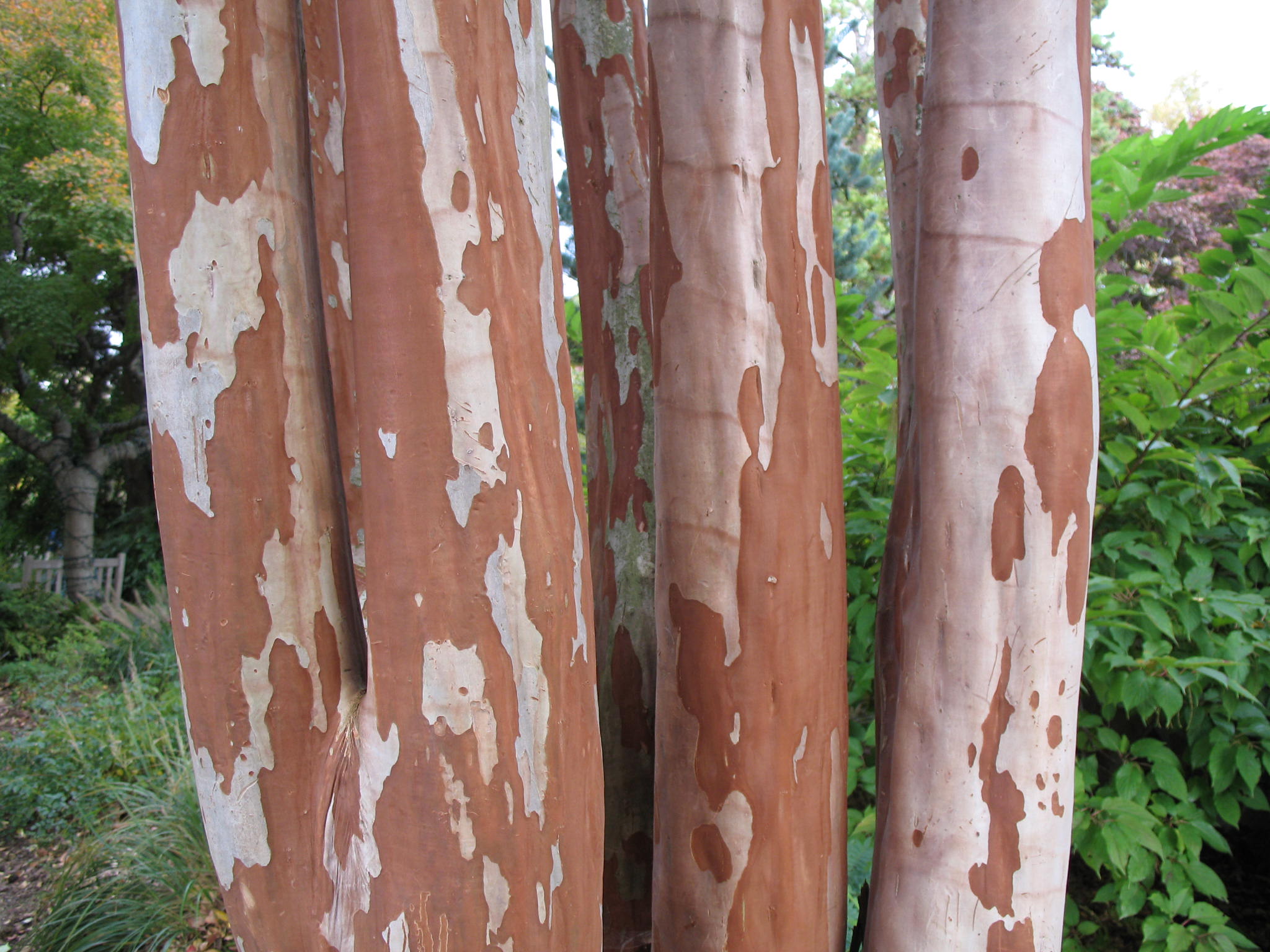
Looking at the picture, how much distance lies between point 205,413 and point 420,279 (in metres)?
0.34

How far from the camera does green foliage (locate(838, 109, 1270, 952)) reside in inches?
79.5

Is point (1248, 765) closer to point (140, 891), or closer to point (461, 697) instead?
point (461, 697)

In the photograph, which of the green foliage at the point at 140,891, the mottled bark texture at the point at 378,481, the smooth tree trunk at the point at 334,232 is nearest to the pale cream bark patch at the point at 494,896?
the mottled bark texture at the point at 378,481

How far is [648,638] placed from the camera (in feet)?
6.11

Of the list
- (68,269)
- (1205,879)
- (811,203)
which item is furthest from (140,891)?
(68,269)

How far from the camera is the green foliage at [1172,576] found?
79.5 inches

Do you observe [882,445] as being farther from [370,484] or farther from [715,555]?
[370,484]

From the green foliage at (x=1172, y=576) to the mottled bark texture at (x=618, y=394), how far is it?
2.15ft

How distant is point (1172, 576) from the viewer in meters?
2.13

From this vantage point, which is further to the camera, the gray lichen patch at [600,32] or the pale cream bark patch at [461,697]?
the gray lichen patch at [600,32]

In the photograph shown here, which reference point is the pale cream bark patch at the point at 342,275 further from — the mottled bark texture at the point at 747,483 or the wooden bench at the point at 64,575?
the wooden bench at the point at 64,575

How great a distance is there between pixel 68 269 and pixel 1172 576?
15112 mm

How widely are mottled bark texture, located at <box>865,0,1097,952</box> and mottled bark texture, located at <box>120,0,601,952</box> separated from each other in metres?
0.57

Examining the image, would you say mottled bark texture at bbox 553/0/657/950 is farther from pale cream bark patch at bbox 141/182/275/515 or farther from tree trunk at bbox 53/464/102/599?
tree trunk at bbox 53/464/102/599
